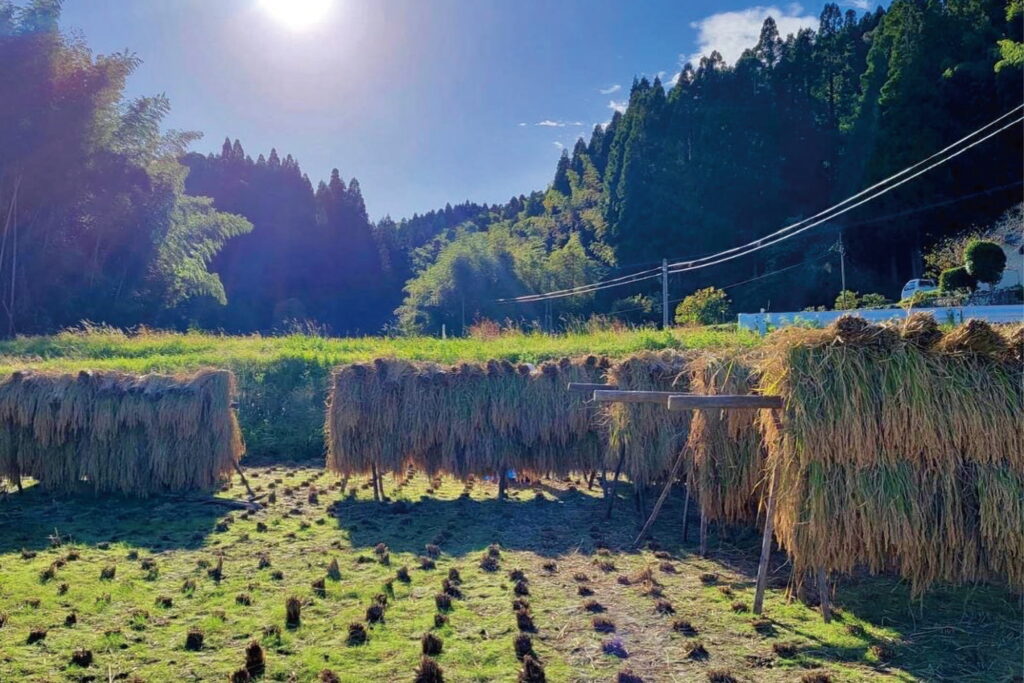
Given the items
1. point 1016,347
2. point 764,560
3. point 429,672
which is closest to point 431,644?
point 429,672

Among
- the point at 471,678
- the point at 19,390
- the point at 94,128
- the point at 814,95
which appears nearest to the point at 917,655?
the point at 471,678

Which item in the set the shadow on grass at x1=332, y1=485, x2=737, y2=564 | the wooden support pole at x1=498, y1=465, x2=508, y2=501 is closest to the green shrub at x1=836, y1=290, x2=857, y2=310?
the shadow on grass at x1=332, y1=485, x2=737, y2=564

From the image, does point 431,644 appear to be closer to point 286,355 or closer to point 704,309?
point 286,355

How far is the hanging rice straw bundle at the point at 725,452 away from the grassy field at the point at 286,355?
6347 mm

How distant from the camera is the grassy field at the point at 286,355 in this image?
41.5 feet

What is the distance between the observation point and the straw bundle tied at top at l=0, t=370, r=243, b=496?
8672 millimetres

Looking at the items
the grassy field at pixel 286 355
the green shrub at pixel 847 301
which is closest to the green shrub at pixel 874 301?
the green shrub at pixel 847 301

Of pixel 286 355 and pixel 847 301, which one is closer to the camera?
pixel 286 355

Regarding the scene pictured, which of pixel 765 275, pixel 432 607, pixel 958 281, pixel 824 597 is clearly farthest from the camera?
pixel 765 275

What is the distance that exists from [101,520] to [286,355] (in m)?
6.88

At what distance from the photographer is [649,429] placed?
7660 millimetres

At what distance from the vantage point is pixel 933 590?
5.00 m

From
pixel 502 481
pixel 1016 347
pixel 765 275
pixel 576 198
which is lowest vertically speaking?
pixel 502 481

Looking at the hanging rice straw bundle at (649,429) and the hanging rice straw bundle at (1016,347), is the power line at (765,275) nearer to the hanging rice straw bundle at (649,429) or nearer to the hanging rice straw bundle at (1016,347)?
the hanging rice straw bundle at (649,429)
